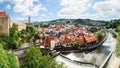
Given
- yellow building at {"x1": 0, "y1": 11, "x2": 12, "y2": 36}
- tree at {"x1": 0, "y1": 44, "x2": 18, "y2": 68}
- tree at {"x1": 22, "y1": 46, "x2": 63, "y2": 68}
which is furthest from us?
yellow building at {"x1": 0, "y1": 11, "x2": 12, "y2": 36}

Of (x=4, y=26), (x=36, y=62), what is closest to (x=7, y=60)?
(x=36, y=62)

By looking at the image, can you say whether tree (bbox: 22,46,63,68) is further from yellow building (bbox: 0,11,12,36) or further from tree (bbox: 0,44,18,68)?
yellow building (bbox: 0,11,12,36)

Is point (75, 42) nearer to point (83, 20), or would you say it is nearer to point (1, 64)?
point (1, 64)

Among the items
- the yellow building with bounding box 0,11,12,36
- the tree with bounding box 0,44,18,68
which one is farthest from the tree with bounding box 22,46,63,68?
the yellow building with bounding box 0,11,12,36

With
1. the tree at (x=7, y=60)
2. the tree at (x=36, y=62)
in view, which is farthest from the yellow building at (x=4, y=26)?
the tree at (x=7, y=60)

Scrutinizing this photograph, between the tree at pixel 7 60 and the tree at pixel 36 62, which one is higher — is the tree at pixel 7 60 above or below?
above

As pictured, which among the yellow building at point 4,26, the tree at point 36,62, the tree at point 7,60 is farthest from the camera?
the yellow building at point 4,26

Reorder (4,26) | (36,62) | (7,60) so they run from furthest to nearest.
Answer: (4,26)
(36,62)
(7,60)

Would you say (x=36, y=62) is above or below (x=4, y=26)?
below

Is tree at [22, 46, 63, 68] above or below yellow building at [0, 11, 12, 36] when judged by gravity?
below

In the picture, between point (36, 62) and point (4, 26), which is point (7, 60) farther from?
point (4, 26)

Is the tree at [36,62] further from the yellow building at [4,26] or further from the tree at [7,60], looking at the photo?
the yellow building at [4,26]

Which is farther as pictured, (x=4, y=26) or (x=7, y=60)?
(x=4, y=26)
